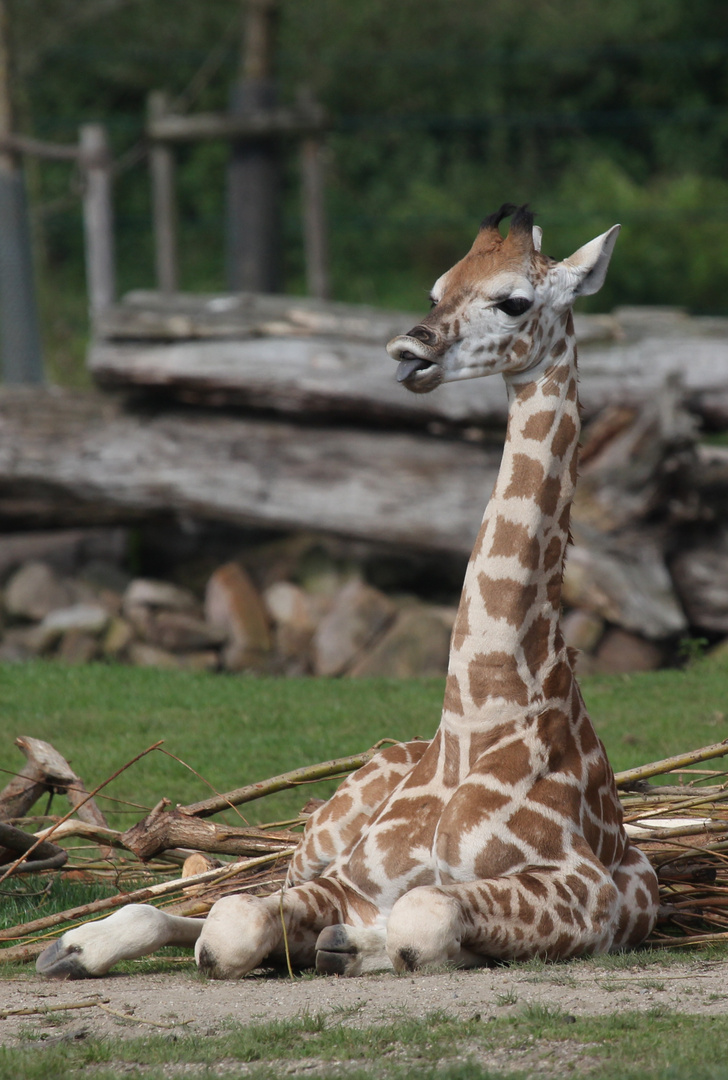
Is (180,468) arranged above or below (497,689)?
above

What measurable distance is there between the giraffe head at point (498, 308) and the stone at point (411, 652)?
5.91 m

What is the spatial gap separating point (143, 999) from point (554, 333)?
7.62 feet

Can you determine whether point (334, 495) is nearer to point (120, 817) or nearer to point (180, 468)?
point (180, 468)

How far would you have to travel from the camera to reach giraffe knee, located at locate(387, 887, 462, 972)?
362 cm

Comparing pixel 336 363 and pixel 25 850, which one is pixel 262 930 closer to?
pixel 25 850

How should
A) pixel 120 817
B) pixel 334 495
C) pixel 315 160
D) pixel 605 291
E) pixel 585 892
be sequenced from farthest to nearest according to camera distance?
pixel 605 291
pixel 315 160
pixel 334 495
pixel 120 817
pixel 585 892

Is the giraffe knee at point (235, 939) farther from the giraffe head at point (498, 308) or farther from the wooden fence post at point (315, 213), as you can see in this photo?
the wooden fence post at point (315, 213)

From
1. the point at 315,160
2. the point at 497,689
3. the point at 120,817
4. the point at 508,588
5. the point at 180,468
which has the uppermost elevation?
the point at 315,160

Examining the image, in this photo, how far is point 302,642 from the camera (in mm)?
10570

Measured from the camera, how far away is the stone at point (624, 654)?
378 inches

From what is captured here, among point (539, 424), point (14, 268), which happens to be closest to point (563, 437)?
point (539, 424)

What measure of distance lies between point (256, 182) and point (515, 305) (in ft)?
35.4

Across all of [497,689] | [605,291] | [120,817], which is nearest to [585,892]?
[497,689]

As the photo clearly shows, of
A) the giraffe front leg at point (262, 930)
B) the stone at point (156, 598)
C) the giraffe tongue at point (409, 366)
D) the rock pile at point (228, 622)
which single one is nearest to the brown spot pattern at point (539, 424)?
the giraffe tongue at point (409, 366)
